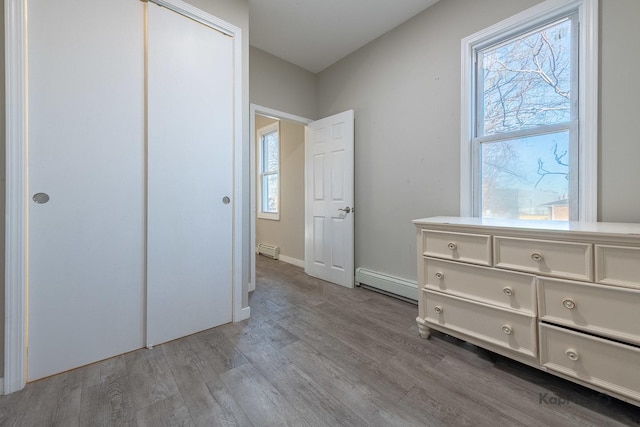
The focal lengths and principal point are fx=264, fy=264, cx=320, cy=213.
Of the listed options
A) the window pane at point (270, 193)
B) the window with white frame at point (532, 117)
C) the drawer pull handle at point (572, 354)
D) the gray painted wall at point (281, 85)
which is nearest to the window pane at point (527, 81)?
the window with white frame at point (532, 117)

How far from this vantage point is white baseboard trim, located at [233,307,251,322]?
219 centimetres

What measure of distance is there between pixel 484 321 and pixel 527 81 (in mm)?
1796

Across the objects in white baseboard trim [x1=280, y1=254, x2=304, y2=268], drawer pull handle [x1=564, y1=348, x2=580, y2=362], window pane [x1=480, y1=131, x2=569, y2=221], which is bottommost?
white baseboard trim [x1=280, y1=254, x2=304, y2=268]

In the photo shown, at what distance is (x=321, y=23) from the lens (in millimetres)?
2600

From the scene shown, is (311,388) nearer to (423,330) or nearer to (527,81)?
(423,330)

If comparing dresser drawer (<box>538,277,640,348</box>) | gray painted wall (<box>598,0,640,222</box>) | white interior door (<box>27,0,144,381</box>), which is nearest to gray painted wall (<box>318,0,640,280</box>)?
gray painted wall (<box>598,0,640,222</box>)

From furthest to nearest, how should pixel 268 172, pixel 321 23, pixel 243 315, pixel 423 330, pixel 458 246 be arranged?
pixel 268 172 < pixel 321 23 < pixel 243 315 < pixel 423 330 < pixel 458 246

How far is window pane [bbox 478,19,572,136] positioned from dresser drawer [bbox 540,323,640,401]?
141 centimetres

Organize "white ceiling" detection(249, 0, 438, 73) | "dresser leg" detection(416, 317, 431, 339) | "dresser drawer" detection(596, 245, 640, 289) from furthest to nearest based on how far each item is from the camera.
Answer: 1. "white ceiling" detection(249, 0, 438, 73)
2. "dresser leg" detection(416, 317, 431, 339)
3. "dresser drawer" detection(596, 245, 640, 289)

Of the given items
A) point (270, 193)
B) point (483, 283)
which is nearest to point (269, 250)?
point (270, 193)

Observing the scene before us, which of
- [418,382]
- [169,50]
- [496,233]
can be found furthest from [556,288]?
[169,50]

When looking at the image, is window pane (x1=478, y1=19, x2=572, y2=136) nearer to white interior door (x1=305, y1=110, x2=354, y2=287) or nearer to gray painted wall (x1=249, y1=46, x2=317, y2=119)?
white interior door (x1=305, y1=110, x2=354, y2=287)

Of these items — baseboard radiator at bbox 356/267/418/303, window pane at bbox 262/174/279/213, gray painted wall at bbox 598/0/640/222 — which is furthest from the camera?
window pane at bbox 262/174/279/213

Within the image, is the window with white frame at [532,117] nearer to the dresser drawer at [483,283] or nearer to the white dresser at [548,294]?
the white dresser at [548,294]
